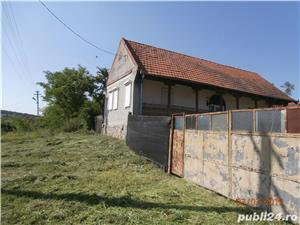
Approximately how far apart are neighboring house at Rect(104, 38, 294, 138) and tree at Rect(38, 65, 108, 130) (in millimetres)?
7605

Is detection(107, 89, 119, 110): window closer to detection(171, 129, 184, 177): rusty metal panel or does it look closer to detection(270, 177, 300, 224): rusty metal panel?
detection(171, 129, 184, 177): rusty metal panel

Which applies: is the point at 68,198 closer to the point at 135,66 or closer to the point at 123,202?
the point at 123,202

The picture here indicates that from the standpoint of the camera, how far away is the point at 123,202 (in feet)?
16.6

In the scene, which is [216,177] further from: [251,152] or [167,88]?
[167,88]

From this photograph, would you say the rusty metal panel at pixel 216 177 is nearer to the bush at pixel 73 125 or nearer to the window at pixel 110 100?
the window at pixel 110 100

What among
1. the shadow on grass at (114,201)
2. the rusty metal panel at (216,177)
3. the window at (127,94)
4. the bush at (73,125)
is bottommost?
the shadow on grass at (114,201)

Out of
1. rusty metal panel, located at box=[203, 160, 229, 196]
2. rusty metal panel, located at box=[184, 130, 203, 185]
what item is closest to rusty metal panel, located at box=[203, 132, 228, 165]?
rusty metal panel, located at box=[203, 160, 229, 196]

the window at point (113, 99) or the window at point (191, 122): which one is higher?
the window at point (113, 99)

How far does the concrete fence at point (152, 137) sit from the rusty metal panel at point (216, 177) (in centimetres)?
209

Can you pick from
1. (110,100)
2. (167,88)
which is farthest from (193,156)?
(110,100)

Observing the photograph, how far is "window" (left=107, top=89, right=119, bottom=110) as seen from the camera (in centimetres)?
1689

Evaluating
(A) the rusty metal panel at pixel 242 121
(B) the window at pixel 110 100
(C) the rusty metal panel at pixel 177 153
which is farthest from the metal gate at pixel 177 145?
(B) the window at pixel 110 100

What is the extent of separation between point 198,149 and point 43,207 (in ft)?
12.4

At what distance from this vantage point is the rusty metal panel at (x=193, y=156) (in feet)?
21.2
